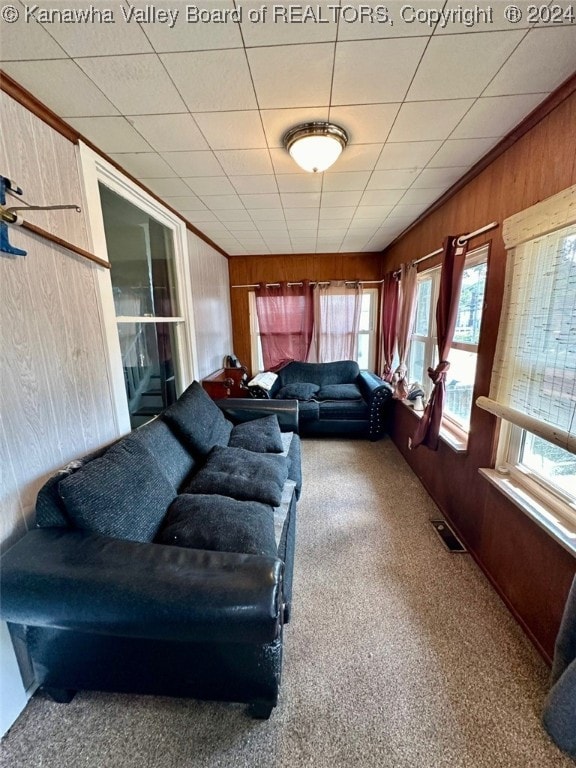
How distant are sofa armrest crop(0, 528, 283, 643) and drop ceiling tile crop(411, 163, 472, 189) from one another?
238 cm

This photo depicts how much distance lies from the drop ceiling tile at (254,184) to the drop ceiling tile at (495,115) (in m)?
1.10

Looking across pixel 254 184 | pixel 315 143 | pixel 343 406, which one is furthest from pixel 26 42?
pixel 343 406

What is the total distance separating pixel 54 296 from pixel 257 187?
1.53 m

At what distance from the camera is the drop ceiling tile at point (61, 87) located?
1073 mm

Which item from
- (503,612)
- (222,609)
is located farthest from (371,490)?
(222,609)

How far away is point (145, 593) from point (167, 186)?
7.81 feet

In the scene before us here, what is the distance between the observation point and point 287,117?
137 centimetres

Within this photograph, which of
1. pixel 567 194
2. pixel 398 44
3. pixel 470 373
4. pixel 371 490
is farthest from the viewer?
Answer: pixel 371 490

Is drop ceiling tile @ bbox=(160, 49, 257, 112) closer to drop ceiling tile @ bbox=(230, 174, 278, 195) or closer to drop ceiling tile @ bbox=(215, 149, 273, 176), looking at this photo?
drop ceiling tile @ bbox=(215, 149, 273, 176)

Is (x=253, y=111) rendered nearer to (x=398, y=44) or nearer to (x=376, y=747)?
(x=398, y=44)

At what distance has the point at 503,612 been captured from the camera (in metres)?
1.45

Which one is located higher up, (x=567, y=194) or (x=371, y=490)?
(x=567, y=194)

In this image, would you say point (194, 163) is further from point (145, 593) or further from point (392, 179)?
point (145, 593)

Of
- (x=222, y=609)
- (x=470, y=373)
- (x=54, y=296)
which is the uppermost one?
(x=54, y=296)
